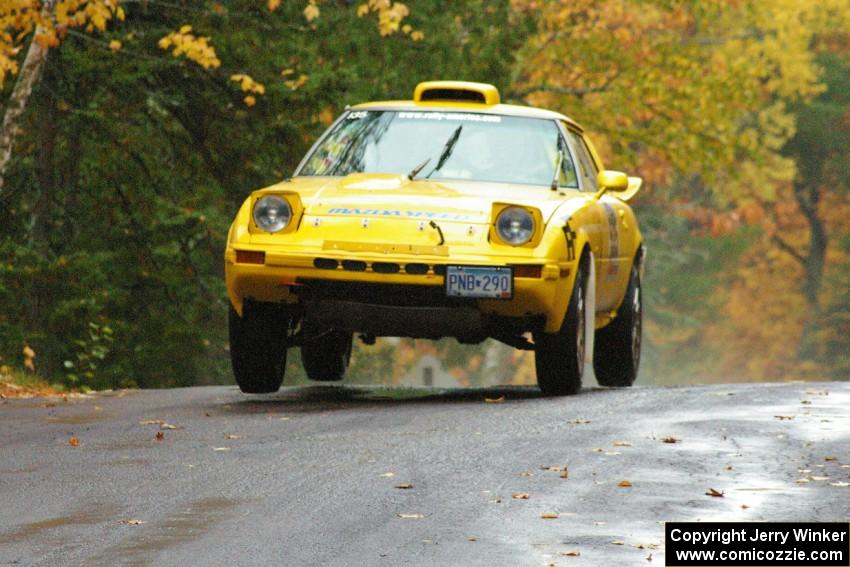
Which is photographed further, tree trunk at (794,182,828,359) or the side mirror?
tree trunk at (794,182,828,359)

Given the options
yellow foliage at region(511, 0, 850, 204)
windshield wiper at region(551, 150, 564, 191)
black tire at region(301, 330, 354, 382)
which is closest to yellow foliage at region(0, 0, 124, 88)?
black tire at region(301, 330, 354, 382)

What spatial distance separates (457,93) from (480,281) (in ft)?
8.23

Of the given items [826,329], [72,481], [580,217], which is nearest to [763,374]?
[826,329]

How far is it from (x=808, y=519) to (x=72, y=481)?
3.06m

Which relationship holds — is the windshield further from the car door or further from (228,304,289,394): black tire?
(228,304,289,394): black tire

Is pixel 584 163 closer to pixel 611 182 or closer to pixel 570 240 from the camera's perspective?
pixel 611 182

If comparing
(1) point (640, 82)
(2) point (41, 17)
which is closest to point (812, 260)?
(1) point (640, 82)

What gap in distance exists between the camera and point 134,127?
71.3 ft

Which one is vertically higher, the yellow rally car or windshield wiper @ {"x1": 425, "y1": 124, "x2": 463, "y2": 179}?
windshield wiper @ {"x1": 425, "y1": 124, "x2": 463, "y2": 179}

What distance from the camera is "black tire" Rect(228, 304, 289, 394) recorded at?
40.9ft

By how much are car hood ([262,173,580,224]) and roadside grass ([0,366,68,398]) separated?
3232 millimetres

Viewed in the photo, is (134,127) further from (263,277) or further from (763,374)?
(763,374)

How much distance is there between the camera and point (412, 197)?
12031 mm

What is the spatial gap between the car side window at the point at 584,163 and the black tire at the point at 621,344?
107 cm
